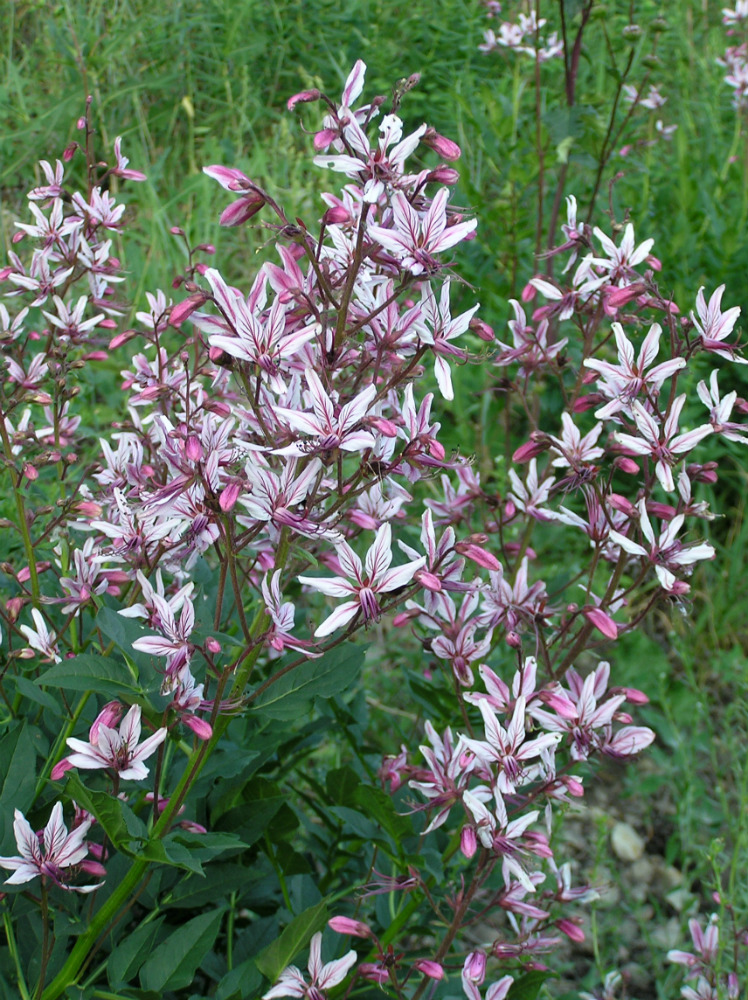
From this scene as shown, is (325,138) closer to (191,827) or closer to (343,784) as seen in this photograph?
(191,827)

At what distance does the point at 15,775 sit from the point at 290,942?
514 millimetres

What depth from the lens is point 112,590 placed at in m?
1.86

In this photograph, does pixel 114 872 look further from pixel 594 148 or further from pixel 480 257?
pixel 480 257

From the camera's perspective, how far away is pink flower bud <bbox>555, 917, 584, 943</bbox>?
5.77ft

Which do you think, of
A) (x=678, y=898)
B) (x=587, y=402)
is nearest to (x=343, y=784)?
(x=587, y=402)

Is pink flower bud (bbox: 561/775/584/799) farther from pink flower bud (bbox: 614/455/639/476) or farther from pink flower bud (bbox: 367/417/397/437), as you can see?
pink flower bud (bbox: 367/417/397/437)

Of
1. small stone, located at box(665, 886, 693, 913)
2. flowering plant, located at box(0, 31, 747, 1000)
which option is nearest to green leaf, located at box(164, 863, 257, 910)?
flowering plant, located at box(0, 31, 747, 1000)

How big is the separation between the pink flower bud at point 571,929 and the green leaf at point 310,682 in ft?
2.26

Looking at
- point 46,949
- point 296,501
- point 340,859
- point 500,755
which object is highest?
point 296,501

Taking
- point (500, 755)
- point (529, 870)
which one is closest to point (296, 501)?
point (500, 755)

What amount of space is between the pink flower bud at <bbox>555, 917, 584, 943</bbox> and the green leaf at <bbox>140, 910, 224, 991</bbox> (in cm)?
65

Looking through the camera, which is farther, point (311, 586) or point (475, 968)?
point (311, 586)

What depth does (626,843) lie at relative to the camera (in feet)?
9.64

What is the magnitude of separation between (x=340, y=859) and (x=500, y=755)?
0.70m
